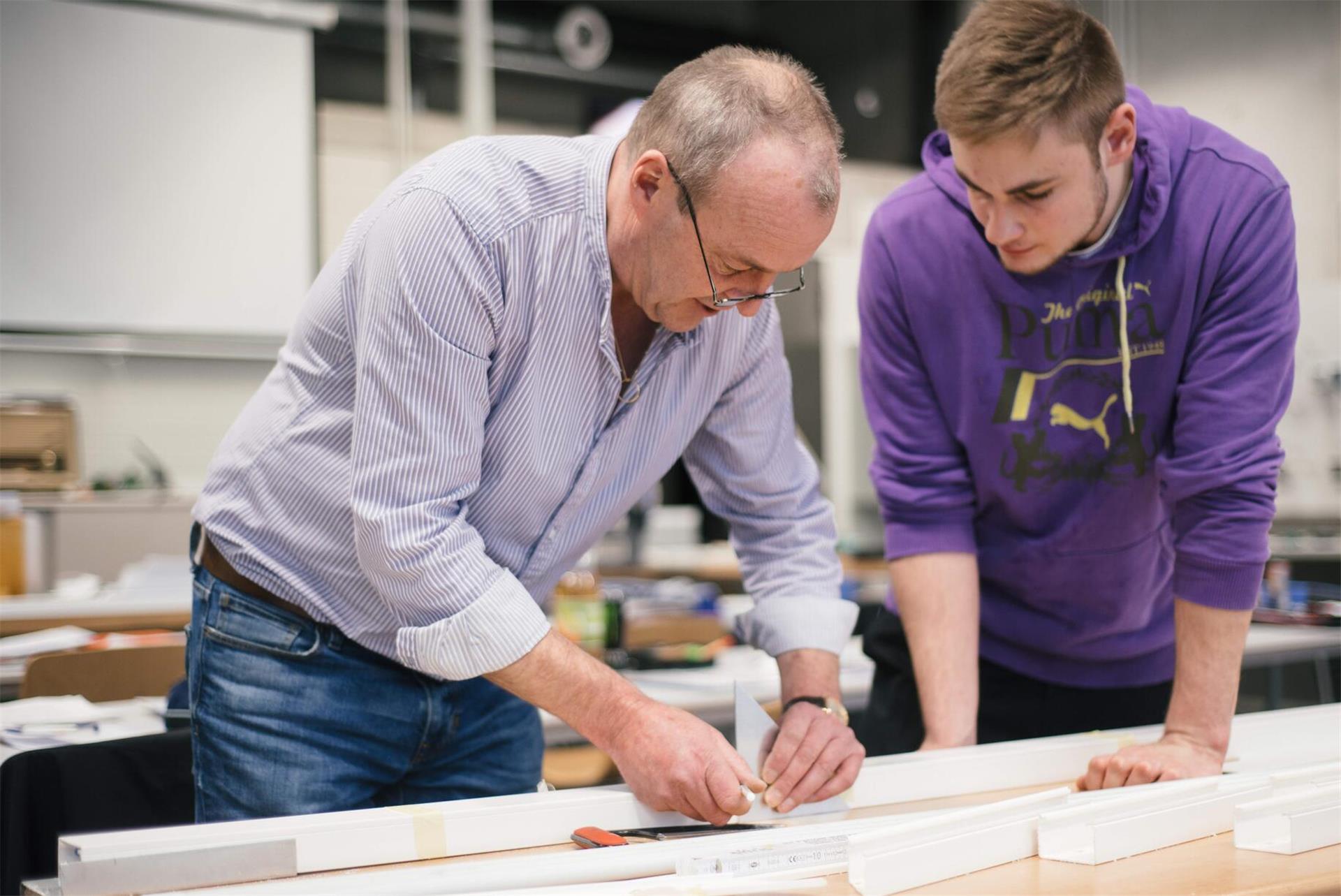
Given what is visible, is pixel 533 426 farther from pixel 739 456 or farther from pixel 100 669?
pixel 100 669

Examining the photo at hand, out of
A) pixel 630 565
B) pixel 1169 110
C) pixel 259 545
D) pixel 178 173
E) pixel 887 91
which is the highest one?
pixel 887 91

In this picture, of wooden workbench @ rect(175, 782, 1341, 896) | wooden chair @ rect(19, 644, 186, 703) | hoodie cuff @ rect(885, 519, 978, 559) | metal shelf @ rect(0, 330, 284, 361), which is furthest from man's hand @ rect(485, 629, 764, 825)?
metal shelf @ rect(0, 330, 284, 361)

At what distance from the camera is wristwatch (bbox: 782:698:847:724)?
54.1 inches

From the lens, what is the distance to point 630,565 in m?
5.04

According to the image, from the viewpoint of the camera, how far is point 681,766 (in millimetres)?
1128

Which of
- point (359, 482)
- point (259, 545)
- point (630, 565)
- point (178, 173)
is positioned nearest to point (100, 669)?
point (259, 545)

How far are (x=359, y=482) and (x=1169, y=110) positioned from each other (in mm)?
1151

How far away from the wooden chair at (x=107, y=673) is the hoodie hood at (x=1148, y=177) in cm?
167

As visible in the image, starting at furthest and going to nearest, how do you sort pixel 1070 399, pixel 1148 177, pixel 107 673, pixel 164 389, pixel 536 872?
pixel 164 389, pixel 107 673, pixel 1070 399, pixel 1148 177, pixel 536 872

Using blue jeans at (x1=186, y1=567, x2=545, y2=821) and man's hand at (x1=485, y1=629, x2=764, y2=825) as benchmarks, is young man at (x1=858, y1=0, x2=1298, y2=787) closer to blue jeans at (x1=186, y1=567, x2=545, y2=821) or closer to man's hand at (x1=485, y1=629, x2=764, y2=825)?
man's hand at (x1=485, y1=629, x2=764, y2=825)

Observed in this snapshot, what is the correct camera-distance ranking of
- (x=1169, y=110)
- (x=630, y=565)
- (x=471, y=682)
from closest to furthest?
(x=471, y=682) → (x=1169, y=110) → (x=630, y=565)

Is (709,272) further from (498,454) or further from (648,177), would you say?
(498,454)

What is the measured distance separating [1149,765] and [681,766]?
1.75 ft

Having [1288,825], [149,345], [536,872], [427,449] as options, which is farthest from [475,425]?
[149,345]
